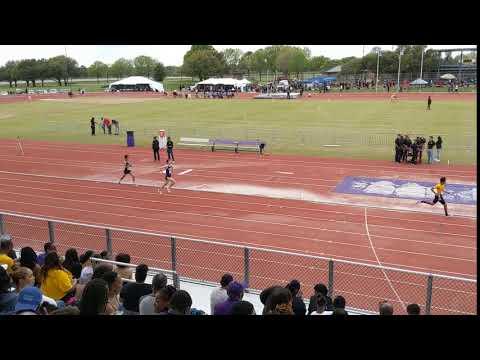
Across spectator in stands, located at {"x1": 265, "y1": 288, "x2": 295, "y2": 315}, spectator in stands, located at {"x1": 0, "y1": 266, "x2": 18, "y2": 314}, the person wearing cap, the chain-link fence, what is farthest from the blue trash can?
spectator in stands, located at {"x1": 265, "y1": 288, "x2": 295, "y2": 315}

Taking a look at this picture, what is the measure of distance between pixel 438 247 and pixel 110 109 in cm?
4860

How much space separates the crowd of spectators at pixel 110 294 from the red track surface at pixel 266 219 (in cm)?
376

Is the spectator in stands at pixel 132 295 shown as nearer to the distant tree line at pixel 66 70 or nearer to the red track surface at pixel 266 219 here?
the red track surface at pixel 266 219

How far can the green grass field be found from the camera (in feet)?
96.7

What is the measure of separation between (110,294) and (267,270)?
5.81m

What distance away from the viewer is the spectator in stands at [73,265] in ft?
25.7

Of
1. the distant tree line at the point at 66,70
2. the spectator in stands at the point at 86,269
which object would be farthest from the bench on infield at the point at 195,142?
the distant tree line at the point at 66,70

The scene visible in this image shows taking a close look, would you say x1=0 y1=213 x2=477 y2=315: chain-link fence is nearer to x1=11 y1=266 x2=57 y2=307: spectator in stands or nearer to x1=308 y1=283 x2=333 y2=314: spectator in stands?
x1=308 y1=283 x2=333 y2=314: spectator in stands

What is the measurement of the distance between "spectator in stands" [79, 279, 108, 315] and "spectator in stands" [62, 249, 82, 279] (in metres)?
3.12

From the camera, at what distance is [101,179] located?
22.0 meters
